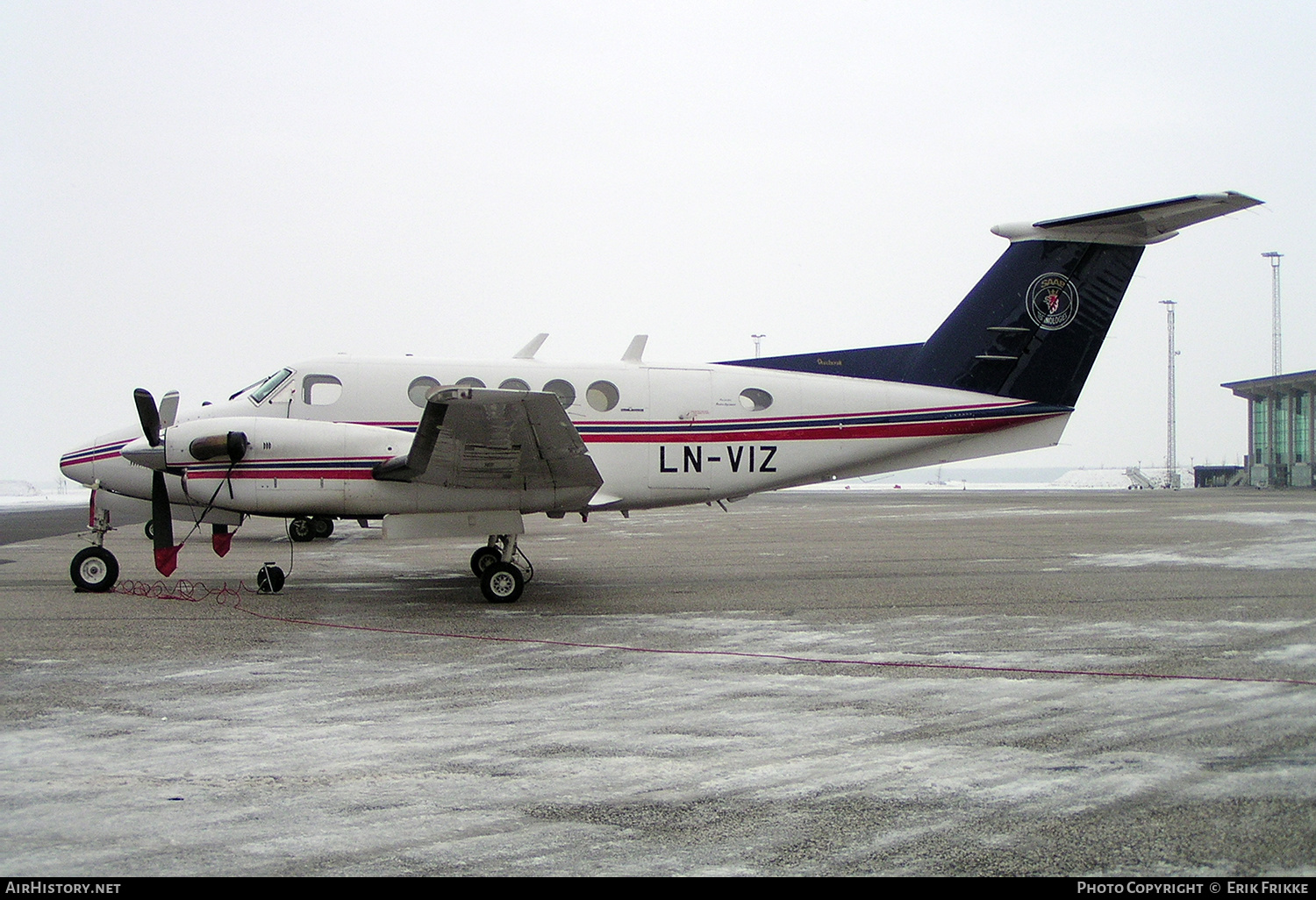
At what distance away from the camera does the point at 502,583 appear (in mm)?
10500

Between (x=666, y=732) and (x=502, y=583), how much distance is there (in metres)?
5.52

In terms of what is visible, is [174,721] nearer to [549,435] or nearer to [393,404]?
[549,435]

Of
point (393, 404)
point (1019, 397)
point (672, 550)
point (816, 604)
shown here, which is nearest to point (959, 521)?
point (672, 550)

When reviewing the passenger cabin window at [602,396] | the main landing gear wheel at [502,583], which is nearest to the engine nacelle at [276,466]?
the main landing gear wheel at [502,583]

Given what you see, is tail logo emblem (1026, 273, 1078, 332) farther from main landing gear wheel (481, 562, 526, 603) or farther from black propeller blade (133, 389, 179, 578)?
black propeller blade (133, 389, 179, 578)

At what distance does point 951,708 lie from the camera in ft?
18.8

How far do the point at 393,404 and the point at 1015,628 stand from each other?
7367 millimetres

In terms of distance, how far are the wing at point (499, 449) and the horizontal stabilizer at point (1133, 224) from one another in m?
6.70

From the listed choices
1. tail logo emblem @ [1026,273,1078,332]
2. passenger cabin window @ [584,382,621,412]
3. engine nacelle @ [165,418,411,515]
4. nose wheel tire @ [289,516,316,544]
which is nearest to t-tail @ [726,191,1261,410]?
tail logo emblem @ [1026,273,1078,332]

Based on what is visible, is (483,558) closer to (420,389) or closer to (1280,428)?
(420,389)

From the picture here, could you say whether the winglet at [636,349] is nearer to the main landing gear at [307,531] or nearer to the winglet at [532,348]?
the winglet at [532,348]

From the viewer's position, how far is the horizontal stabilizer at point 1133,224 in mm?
11188

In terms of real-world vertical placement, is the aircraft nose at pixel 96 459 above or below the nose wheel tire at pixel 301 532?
above

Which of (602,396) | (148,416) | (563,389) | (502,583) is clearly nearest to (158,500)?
(148,416)
